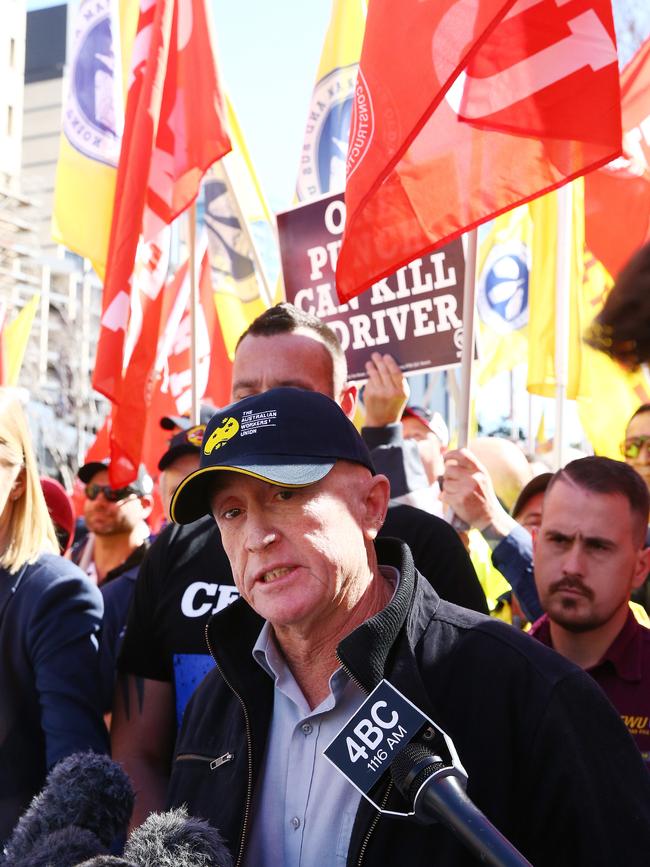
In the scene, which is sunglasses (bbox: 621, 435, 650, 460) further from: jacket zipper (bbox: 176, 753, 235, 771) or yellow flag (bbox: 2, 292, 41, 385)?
yellow flag (bbox: 2, 292, 41, 385)

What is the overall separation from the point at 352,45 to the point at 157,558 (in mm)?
4868

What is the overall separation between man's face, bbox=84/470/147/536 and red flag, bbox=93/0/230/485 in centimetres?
44

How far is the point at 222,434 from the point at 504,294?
27.1 feet

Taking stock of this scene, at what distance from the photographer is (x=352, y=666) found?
1.94m

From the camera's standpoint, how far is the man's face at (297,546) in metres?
2.08

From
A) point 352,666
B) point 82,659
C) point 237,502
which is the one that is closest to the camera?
point 352,666

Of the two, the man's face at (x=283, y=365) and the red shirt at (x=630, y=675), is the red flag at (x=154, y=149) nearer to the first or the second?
Result: the man's face at (x=283, y=365)

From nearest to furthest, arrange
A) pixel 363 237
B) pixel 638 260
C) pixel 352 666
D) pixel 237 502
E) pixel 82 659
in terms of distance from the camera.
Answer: pixel 638 260 < pixel 352 666 < pixel 237 502 < pixel 82 659 < pixel 363 237

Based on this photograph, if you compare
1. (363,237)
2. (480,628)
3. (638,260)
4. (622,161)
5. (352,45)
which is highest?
(352,45)

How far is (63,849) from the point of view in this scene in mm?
1670

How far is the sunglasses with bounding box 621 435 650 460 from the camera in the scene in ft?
16.2

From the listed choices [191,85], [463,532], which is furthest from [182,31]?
[463,532]

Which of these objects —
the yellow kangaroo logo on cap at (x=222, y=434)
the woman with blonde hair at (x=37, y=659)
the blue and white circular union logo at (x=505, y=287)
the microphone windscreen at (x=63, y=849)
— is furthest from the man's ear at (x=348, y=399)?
the blue and white circular union logo at (x=505, y=287)

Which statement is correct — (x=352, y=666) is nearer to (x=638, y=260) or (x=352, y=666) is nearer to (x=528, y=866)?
(x=528, y=866)
